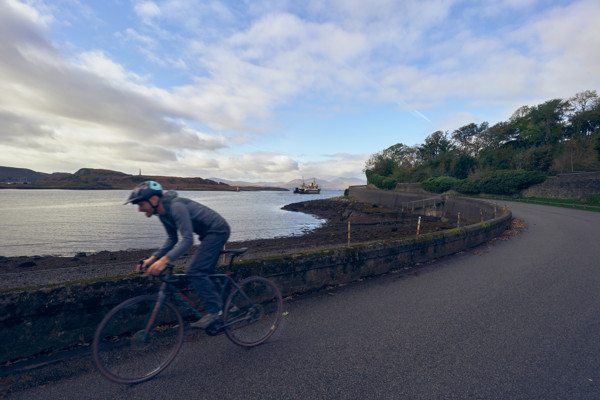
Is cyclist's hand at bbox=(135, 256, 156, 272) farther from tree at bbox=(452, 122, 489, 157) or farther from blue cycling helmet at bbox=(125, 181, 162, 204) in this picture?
tree at bbox=(452, 122, 489, 157)

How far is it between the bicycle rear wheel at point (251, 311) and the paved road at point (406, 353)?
0.57ft

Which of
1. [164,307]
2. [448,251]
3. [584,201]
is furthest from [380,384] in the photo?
[584,201]

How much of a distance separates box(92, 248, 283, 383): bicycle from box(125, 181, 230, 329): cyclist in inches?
5.3

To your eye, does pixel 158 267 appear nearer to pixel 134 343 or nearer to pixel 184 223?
pixel 184 223

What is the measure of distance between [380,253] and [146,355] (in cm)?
476

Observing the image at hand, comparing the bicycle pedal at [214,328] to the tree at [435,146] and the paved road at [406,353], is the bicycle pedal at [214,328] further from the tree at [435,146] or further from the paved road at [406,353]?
the tree at [435,146]

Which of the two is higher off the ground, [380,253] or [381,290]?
[380,253]

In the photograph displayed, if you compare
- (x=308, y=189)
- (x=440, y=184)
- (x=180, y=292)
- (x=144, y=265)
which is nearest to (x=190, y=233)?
(x=144, y=265)

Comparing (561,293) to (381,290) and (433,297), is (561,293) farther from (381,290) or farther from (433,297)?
(381,290)

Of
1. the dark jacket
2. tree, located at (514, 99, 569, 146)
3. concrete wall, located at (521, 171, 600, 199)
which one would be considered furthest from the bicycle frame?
tree, located at (514, 99, 569, 146)

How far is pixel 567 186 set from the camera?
111 feet

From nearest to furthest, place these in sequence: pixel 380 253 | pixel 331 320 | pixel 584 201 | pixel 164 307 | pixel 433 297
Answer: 1. pixel 164 307
2. pixel 331 320
3. pixel 433 297
4. pixel 380 253
5. pixel 584 201

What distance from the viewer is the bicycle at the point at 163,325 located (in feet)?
8.94

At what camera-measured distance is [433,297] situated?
493cm
